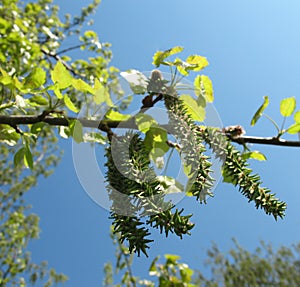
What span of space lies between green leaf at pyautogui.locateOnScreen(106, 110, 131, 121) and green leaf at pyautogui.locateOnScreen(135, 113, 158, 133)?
0.04m

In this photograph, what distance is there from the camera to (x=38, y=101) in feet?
3.38

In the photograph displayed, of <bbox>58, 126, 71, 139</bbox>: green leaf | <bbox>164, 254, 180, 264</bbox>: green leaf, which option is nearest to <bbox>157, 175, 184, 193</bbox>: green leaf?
<bbox>58, 126, 71, 139</bbox>: green leaf

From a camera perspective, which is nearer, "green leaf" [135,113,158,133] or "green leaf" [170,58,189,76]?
"green leaf" [135,113,158,133]

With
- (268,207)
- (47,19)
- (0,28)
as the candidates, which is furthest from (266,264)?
(268,207)

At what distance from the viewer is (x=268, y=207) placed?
73 cm

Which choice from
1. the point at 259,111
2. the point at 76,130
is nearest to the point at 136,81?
the point at 76,130

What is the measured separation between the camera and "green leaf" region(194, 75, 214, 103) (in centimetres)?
93

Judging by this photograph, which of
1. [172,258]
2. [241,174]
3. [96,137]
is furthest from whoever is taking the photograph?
[172,258]

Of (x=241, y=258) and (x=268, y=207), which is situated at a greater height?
(x=241, y=258)

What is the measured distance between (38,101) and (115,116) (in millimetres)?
301

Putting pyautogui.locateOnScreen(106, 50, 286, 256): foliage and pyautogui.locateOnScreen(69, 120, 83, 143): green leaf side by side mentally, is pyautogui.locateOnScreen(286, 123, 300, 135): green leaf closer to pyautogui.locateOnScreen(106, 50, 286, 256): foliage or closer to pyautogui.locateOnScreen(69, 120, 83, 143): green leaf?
pyautogui.locateOnScreen(106, 50, 286, 256): foliage

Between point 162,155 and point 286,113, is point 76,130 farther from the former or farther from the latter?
point 286,113

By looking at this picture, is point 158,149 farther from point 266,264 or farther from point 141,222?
point 266,264

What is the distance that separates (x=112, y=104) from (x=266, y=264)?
11477 millimetres
